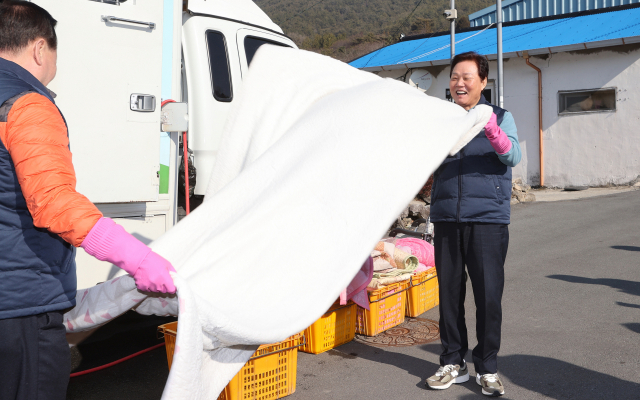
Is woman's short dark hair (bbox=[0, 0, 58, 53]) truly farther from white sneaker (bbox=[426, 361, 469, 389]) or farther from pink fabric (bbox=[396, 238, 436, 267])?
pink fabric (bbox=[396, 238, 436, 267])

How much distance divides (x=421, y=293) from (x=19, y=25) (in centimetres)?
445

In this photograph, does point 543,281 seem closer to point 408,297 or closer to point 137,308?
point 408,297

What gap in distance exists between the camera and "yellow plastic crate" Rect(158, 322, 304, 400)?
11.4 ft

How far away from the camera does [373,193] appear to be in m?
2.26

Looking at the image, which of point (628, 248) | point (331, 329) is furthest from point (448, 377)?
point (628, 248)

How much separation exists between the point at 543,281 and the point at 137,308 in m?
5.88

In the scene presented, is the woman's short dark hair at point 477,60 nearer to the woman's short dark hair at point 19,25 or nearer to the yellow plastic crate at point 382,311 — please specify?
the yellow plastic crate at point 382,311

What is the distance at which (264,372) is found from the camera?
11.9ft

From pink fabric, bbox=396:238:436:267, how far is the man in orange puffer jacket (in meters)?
4.14

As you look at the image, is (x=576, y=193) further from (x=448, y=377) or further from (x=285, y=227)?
(x=285, y=227)

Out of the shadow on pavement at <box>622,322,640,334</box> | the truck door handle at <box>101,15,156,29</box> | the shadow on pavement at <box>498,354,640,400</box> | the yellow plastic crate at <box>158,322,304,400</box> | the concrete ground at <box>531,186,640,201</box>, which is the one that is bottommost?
the shadow on pavement at <box>498,354,640,400</box>

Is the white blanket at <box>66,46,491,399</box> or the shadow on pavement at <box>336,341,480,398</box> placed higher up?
the white blanket at <box>66,46,491,399</box>

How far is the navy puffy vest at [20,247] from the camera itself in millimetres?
1887

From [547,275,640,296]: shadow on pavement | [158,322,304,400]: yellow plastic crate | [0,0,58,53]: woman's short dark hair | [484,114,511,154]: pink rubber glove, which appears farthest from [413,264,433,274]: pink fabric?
[0,0,58,53]: woman's short dark hair
